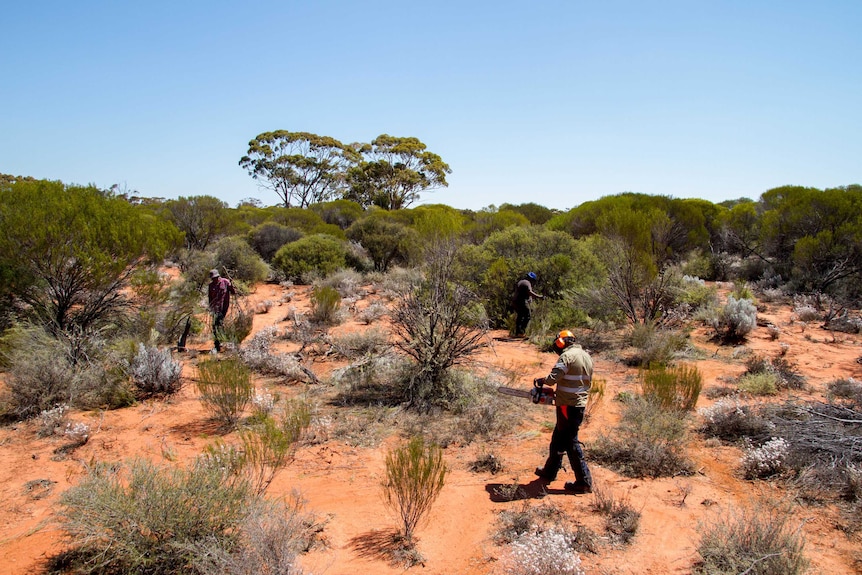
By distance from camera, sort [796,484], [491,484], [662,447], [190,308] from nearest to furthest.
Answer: [796,484] → [491,484] → [662,447] → [190,308]

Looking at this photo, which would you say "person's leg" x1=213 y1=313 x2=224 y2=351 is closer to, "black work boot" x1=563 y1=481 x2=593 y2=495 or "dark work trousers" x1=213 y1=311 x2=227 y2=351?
"dark work trousers" x1=213 y1=311 x2=227 y2=351

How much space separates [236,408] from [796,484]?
6615 mm

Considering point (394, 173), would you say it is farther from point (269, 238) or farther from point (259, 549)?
point (259, 549)

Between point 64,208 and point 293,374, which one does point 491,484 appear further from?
point 64,208

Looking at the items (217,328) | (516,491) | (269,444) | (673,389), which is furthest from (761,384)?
(217,328)

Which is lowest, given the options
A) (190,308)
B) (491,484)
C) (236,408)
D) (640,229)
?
(491,484)

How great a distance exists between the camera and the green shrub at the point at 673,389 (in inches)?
271

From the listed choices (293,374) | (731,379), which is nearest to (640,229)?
(731,379)

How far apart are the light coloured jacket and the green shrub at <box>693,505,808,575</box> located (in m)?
1.49

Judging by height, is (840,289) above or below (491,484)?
above

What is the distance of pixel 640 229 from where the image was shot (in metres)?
12.0

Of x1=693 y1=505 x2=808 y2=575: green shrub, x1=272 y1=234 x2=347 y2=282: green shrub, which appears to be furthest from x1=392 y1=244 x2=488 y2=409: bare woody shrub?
x1=272 y1=234 x2=347 y2=282: green shrub

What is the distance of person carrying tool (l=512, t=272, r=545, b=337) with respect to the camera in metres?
12.2

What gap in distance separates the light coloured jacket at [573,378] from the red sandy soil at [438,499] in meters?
0.96
